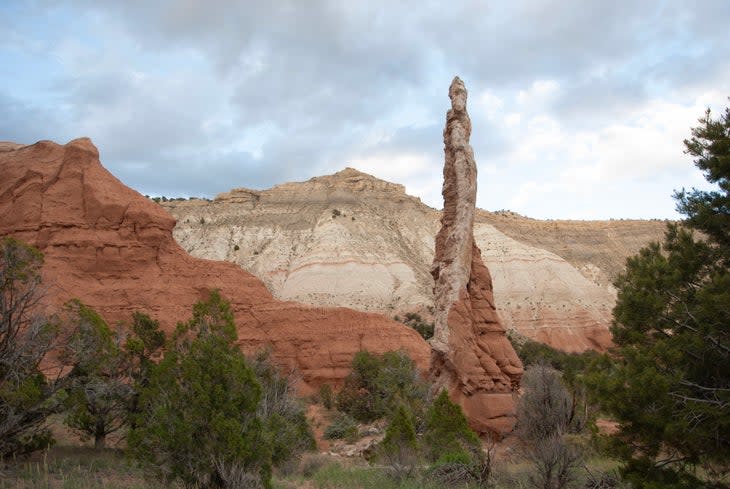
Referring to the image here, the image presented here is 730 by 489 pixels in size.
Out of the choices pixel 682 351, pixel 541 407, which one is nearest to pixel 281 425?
pixel 682 351

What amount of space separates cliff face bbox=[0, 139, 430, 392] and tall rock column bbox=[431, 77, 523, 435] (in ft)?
43.4

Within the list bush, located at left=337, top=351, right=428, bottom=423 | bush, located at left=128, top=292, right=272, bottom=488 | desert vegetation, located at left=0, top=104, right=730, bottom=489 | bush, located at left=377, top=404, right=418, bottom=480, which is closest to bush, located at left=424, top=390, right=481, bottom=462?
bush, located at left=377, top=404, right=418, bottom=480

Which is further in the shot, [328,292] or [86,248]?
[328,292]

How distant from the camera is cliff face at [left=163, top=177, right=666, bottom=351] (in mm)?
58875

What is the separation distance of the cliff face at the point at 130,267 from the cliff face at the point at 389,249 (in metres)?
17.3

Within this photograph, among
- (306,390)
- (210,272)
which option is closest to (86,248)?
(210,272)

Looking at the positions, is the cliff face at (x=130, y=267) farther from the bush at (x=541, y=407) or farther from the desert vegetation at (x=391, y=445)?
the desert vegetation at (x=391, y=445)

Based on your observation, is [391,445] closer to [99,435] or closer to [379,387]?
[99,435]

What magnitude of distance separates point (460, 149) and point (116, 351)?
14150mm

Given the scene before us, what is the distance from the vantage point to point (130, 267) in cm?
3316

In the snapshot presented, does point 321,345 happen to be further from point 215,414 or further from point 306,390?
point 215,414

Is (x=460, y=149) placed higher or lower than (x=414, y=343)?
higher

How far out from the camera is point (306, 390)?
3522 centimetres

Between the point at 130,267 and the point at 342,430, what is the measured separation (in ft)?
47.5
